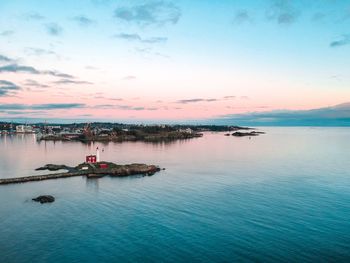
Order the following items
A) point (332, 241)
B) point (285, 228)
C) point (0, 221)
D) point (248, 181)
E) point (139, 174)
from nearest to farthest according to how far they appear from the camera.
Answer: point (332, 241)
point (285, 228)
point (0, 221)
point (248, 181)
point (139, 174)

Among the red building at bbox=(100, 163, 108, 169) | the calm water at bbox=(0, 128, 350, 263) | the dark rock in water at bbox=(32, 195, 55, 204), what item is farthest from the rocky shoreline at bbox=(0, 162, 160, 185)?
the dark rock in water at bbox=(32, 195, 55, 204)

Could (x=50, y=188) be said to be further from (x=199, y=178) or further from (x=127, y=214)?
(x=199, y=178)

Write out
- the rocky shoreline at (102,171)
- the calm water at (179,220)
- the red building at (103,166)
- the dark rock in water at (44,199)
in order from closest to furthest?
the calm water at (179,220) < the dark rock in water at (44,199) < the rocky shoreline at (102,171) < the red building at (103,166)

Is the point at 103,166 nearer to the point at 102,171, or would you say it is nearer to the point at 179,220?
the point at 102,171

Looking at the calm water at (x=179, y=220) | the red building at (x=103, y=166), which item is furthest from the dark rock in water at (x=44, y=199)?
the red building at (x=103, y=166)

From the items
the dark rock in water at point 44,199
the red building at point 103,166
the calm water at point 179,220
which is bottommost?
the calm water at point 179,220

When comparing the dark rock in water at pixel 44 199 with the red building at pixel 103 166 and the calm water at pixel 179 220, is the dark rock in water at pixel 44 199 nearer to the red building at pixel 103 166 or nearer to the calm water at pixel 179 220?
the calm water at pixel 179 220

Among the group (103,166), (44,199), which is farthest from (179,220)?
(103,166)

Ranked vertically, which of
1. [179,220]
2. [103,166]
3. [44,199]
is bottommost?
[179,220]

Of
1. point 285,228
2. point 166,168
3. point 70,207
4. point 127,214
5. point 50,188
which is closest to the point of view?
point 285,228

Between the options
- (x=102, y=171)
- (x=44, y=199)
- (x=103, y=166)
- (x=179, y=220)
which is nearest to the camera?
(x=179, y=220)

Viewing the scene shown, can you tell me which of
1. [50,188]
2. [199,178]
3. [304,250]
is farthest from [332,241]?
[50,188]
